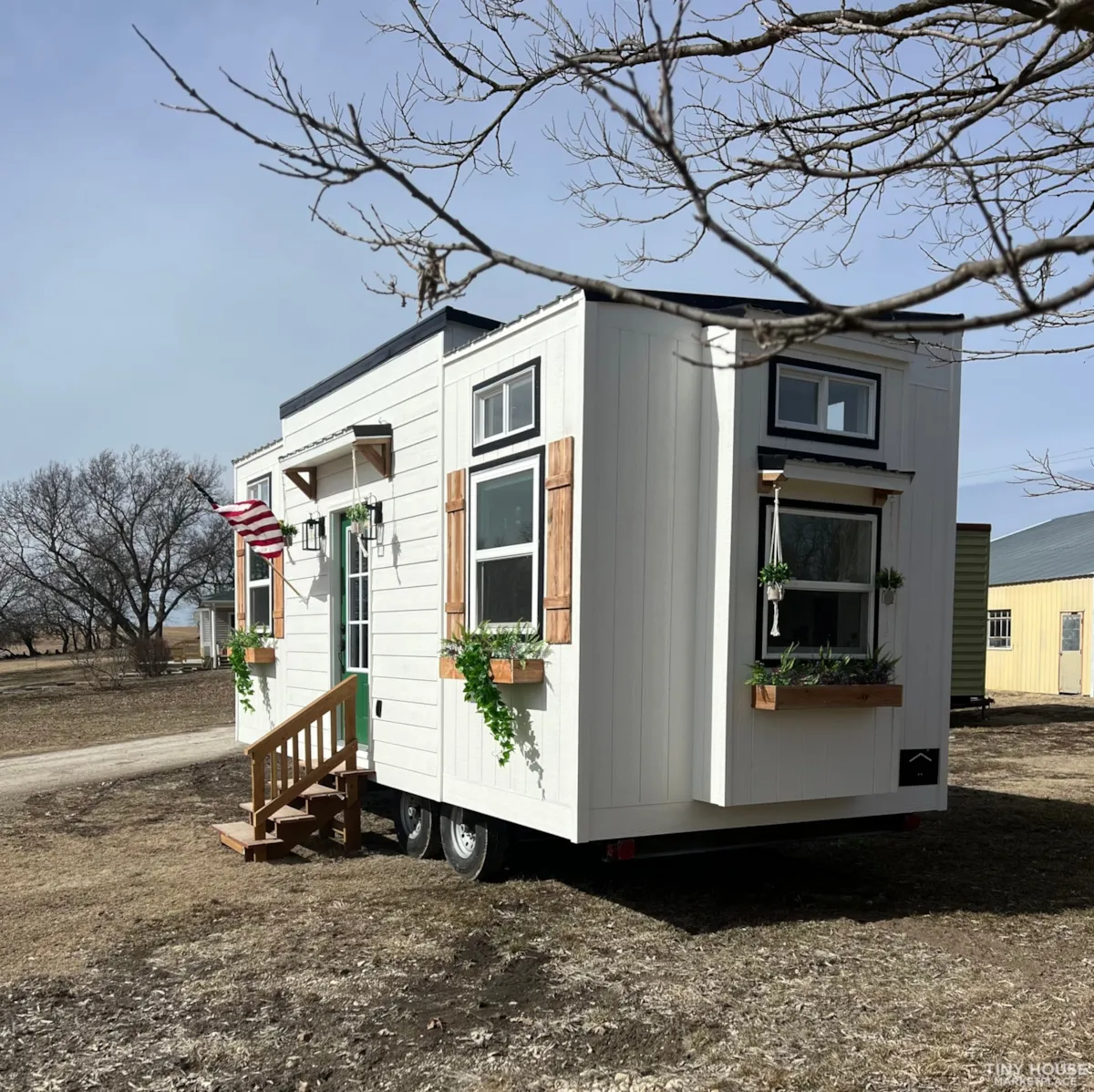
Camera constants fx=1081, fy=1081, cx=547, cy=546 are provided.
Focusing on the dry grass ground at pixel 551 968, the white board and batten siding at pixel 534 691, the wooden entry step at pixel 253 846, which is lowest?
the wooden entry step at pixel 253 846

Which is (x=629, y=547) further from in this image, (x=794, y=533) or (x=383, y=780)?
(x=383, y=780)

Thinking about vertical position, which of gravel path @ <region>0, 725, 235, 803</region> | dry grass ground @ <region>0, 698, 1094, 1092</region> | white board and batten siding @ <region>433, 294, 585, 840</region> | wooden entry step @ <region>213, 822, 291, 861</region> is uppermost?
white board and batten siding @ <region>433, 294, 585, 840</region>

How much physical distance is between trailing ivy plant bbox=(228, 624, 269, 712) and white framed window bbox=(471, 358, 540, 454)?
4447 millimetres

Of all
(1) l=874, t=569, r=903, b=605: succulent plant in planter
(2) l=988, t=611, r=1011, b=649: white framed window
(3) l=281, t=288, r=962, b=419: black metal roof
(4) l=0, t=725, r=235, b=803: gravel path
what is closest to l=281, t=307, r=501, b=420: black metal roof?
(3) l=281, t=288, r=962, b=419: black metal roof

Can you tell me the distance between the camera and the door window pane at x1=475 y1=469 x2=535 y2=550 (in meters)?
6.26

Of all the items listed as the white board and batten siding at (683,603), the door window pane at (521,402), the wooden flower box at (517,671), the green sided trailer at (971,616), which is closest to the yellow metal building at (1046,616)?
the green sided trailer at (971,616)

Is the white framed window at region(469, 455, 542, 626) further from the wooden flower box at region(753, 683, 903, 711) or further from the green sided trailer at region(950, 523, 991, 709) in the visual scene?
the green sided trailer at region(950, 523, 991, 709)

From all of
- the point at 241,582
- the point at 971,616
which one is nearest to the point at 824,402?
the point at 241,582

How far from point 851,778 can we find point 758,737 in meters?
0.73

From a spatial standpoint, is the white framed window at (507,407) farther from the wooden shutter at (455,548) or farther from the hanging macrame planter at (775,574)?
the hanging macrame planter at (775,574)

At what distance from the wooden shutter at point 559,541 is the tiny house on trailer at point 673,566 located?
0.02 metres

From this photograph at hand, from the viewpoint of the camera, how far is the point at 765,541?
19.2 ft

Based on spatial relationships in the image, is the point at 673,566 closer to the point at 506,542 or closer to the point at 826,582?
the point at 826,582

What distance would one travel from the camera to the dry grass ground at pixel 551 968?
161 inches
